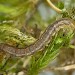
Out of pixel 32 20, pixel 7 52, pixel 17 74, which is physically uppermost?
pixel 32 20

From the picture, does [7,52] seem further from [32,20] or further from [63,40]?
[32,20]

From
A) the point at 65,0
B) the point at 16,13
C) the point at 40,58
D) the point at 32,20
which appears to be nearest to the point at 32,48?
the point at 40,58

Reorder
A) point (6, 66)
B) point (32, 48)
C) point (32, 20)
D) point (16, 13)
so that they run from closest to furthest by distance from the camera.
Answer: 1. point (32, 48)
2. point (6, 66)
3. point (16, 13)
4. point (32, 20)

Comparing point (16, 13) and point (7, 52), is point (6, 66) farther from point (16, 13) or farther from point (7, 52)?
point (16, 13)

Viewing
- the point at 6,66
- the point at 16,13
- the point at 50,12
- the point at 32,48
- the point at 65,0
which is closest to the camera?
the point at 32,48

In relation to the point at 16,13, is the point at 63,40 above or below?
below

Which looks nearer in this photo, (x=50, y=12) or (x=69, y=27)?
(x=69, y=27)
